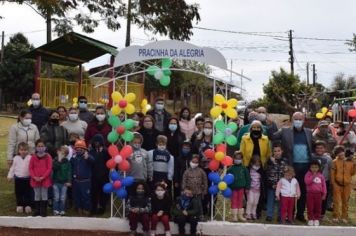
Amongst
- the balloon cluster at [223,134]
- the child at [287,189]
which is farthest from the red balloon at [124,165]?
the child at [287,189]

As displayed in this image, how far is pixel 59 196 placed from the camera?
9250 millimetres

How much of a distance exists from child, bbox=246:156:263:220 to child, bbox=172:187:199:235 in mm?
1149

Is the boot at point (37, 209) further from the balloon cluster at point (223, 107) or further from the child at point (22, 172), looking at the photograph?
the balloon cluster at point (223, 107)

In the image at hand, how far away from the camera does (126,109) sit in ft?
29.3

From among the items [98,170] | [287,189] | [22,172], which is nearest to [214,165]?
[287,189]

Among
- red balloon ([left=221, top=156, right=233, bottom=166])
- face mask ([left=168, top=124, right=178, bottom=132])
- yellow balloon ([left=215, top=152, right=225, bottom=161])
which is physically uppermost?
face mask ([left=168, top=124, right=178, bottom=132])

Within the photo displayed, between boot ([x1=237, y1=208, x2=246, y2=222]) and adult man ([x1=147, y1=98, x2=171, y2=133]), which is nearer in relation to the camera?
boot ([x1=237, y1=208, x2=246, y2=222])

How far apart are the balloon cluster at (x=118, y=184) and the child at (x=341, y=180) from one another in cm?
374

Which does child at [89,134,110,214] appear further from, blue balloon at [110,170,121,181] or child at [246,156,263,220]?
child at [246,156,263,220]

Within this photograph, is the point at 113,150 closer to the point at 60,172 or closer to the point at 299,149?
the point at 60,172

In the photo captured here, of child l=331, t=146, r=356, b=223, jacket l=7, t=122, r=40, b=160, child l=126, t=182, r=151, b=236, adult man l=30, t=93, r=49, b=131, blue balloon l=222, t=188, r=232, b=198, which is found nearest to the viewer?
child l=126, t=182, r=151, b=236

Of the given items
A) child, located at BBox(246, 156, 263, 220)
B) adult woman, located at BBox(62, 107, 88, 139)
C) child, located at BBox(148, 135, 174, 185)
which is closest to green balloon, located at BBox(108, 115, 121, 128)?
child, located at BBox(148, 135, 174, 185)

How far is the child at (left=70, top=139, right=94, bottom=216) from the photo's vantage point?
9.20m

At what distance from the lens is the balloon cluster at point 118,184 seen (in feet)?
28.9
